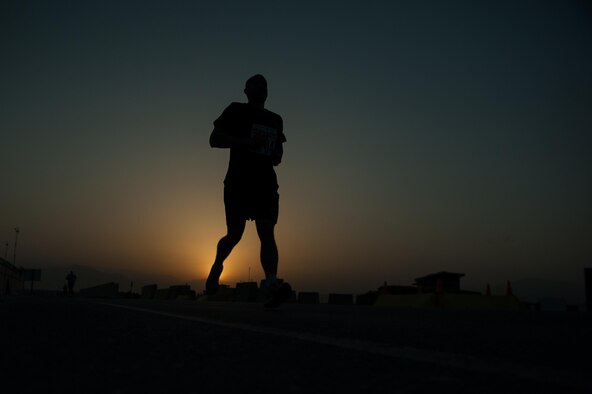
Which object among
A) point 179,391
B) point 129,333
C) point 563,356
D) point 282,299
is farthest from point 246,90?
point 179,391

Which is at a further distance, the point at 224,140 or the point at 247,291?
the point at 247,291

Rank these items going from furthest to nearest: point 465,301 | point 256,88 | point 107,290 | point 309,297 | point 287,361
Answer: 1. point 107,290
2. point 309,297
3. point 465,301
4. point 256,88
5. point 287,361

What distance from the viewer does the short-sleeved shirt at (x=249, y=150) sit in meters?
5.72

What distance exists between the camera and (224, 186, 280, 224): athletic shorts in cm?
575

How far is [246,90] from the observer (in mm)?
6039

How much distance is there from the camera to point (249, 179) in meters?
5.71

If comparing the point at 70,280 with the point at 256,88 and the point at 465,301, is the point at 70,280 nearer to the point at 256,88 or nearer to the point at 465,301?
the point at 465,301

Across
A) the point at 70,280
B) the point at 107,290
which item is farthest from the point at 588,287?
the point at 107,290

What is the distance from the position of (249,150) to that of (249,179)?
0.94 ft

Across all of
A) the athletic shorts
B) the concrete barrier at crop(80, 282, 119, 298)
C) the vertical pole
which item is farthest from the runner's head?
the concrete barrier at crop(80, 282, 119, 298)

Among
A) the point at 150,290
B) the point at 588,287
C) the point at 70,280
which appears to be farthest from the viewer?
the point at 70,280

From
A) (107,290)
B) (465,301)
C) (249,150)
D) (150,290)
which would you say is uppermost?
(249,150)

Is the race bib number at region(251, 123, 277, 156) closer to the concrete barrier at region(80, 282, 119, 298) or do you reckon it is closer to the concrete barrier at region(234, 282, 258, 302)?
the concrete barrier at region(234, 282, 258, 302)

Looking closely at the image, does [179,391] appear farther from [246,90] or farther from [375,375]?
[246,90]
